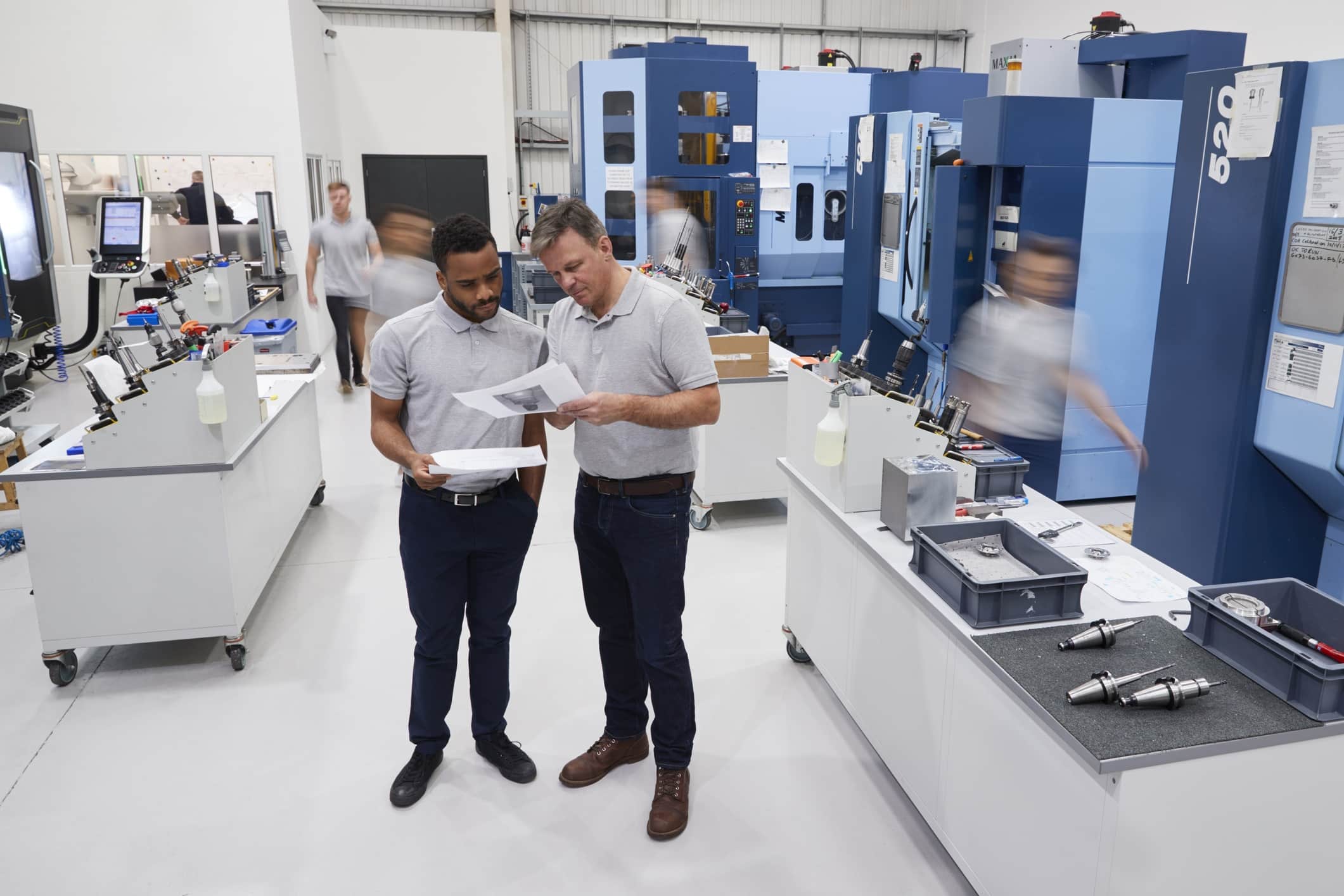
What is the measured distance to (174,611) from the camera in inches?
125

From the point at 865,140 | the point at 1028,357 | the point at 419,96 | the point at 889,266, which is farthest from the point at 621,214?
the point at 419,96

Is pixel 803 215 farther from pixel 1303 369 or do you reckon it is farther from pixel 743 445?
pixel 1303 369

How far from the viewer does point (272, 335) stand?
19.8 ft

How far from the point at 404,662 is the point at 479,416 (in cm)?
139

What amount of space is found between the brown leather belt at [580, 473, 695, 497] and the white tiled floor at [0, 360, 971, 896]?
35.6 inches

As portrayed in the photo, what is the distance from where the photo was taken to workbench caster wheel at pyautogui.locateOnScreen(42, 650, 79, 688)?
123 inches

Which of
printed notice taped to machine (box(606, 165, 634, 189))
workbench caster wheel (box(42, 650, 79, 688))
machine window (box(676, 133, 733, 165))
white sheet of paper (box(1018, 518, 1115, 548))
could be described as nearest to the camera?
white sheet of paper (box(1018, 518, 1115, 548))

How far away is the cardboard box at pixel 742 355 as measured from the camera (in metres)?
4.41

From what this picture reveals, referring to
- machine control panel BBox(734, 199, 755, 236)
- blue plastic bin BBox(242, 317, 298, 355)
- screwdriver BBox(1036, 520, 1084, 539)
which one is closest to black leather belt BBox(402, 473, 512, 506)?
screwdriver BBox(1036, 520, 1084, 539)

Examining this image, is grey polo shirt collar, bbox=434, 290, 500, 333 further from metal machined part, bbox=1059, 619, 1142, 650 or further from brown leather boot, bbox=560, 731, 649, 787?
metal machined part, bbox=1059, 619, 1142, 650

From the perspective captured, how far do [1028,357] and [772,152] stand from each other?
3.38 metres

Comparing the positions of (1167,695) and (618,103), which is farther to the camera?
(618,103)

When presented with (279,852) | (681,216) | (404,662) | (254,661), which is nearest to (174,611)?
(254,661)

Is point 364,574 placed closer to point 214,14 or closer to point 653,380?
point 653,380
